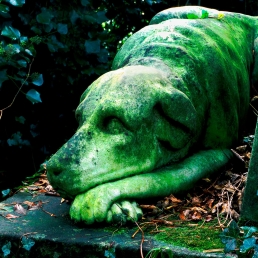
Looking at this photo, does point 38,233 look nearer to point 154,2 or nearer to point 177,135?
point 177,135

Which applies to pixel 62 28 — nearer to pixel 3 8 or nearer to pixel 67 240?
pixel 3 8

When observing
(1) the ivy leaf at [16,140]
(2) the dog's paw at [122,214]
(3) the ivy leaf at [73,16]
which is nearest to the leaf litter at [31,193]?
(2) the dog's paw at [122,214]

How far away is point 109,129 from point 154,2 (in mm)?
3519

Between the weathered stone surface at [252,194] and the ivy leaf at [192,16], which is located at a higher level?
the ivy leaf at [192,16]

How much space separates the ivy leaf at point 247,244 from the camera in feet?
6.49

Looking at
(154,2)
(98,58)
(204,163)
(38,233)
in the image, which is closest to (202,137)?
(204,163)

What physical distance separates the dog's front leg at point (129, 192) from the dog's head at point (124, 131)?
0.17 ft

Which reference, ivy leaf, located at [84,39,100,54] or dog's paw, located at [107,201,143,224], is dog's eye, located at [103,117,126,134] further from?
ivy leaf, located at [84,39,100,54]

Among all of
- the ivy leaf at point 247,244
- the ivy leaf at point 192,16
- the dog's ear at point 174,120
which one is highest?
the ivy leaf at point 192,16

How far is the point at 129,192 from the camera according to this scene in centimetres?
260

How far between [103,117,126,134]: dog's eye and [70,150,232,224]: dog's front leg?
252mm

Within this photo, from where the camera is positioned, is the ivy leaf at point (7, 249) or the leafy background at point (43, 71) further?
the leafy background at point (43, 71)

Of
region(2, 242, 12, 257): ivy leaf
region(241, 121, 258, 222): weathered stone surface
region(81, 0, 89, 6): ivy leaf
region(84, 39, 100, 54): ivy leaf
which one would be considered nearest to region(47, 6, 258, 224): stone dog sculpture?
region(2, 242, 12, 257): ivy leaf

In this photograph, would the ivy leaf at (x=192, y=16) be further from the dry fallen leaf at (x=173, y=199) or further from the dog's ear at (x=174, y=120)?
the dry fallen leaf at (x=173, y=199)
